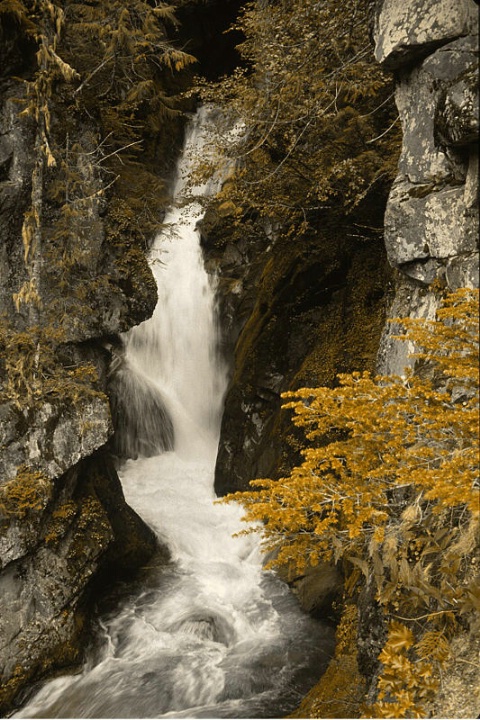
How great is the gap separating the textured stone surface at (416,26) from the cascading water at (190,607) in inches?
179

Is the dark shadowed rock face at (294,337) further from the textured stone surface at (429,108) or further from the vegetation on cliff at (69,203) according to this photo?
the textured stone surface at (429,108)

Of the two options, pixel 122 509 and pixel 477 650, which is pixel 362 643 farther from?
pixel 122 509

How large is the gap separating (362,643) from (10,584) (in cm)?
519

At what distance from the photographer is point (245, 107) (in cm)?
864

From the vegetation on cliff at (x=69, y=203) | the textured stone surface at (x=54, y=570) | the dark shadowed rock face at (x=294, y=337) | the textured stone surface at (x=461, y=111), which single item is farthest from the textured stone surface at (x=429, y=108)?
the textured stone surface at (x=54, y=570)

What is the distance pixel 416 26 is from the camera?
5801mm

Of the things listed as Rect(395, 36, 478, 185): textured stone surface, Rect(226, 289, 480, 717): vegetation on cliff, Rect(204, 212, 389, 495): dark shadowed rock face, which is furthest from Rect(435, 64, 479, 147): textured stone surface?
Rect(204, 212, 389, 495): dark shadowed rock face

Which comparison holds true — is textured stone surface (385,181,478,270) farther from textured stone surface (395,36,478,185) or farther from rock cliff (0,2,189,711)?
rock cliff (0,2,189,711)

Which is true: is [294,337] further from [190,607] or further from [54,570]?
[54,570]

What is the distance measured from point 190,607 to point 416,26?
860 cm

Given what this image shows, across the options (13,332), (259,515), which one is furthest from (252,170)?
(259,515)

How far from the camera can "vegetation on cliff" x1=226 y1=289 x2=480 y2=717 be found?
3.82m

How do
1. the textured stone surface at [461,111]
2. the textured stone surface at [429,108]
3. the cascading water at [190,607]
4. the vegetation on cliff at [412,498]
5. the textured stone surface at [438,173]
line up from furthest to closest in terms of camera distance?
the cascading water at [190,607], the textured stone surface at [429,108], the textured stone surface at [438,173], the textured stone surface at [461,111], the vegetation on cliff at [412,498]

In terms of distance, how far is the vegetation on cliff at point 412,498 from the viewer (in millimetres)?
3820
